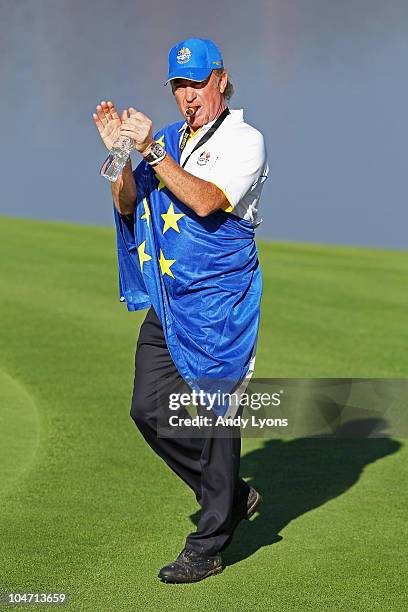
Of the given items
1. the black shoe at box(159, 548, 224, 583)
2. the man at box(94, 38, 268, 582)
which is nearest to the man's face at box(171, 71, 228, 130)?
the man at box(94, 38, 268, 582)

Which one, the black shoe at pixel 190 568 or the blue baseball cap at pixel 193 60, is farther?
the blue baseball cap at pixel 193 60

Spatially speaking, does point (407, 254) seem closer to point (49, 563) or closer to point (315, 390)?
point (315, 390)

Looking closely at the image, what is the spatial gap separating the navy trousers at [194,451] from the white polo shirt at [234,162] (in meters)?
0.75

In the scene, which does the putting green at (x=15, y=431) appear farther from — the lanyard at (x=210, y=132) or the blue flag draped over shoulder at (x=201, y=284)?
the lanyard at (x=210, y=132)

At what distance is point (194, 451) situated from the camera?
5.81 m

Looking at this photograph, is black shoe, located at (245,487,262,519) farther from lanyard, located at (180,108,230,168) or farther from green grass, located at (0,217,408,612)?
lanyard, located at (180,108,230,168)

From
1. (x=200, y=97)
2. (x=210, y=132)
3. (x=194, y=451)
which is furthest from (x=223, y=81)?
(x=194, y=451)

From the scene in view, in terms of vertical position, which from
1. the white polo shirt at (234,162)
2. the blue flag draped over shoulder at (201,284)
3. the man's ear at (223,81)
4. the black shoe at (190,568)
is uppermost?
the man's ear at (223,81)

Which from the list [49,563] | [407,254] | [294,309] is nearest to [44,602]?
[49,563]

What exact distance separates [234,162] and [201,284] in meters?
0.57

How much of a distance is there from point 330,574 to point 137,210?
6.19 ft

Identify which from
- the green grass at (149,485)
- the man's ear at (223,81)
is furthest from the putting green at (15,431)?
the man's ear at (223,81)

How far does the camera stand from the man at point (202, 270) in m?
5.50

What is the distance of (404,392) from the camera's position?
968cm
